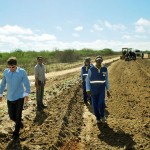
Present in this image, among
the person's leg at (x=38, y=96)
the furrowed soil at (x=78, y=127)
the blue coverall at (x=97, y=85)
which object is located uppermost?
the blue coverall at (x=97, y=85)

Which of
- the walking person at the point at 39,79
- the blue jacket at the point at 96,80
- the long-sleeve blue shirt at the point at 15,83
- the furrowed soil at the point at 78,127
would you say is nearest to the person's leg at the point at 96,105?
the blue jacket at the point at 96,80

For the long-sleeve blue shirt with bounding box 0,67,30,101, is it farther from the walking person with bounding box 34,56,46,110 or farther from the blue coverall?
the walking person with bounding box 34,56,46,110

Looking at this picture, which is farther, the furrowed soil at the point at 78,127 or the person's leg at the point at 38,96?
the person's leg at the point at 38,96

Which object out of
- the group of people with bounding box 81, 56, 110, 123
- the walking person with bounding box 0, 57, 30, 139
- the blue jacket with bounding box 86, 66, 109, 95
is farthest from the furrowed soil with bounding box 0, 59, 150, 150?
the blue jacket with bounding box 86, 66, 109, 95

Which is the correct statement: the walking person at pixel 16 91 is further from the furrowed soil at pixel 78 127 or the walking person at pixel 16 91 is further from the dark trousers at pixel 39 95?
the dark trousers at pixel 39 95

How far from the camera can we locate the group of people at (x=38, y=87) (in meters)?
8.18

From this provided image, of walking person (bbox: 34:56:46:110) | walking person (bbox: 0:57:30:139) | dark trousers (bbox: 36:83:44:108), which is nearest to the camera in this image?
walking person (bbox: 0:57:30:139)

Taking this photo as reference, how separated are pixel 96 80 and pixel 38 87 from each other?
8.64ft

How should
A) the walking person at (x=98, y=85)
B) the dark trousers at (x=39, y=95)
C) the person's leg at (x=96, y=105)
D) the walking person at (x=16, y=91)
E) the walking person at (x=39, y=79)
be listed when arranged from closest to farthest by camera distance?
1. the walking person at (x=16, y=91)
2. the walking person at (x=98, y=85)
3. the person's leg at (x=96, y=105)
4. the walking person at (x=39, y=79)
5. the dark trousers at (x=39, y=95)

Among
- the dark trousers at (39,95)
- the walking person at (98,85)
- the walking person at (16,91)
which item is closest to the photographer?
the walking person at (16,91)

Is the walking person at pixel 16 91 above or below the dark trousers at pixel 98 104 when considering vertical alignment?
above

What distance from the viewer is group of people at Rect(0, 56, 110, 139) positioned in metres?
8.18

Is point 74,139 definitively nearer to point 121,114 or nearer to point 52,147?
point 52,147

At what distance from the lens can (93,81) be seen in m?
10.1
